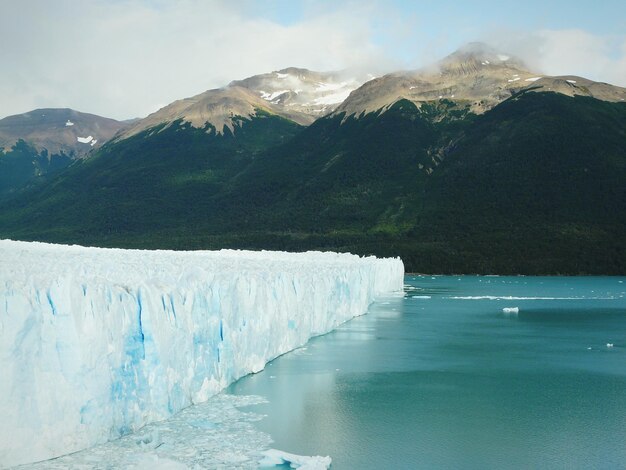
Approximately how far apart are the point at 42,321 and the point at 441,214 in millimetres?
77355

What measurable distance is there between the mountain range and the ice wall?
59.6 metres

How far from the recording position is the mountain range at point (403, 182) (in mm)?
76188

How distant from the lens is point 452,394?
16375mm

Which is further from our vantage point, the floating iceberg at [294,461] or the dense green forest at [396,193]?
the dense green forest at [396,193]

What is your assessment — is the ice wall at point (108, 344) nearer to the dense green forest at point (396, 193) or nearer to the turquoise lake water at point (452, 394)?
the turquoise lake water at point (452, 394)

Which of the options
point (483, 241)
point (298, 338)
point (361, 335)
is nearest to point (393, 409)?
point (298, 338)

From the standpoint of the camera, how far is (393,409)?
48.6 ft

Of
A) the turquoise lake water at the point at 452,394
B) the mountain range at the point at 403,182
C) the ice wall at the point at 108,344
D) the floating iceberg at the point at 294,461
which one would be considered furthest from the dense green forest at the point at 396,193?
the floating iceberg at the point at 294,461

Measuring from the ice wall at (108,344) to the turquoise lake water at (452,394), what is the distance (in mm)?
1496

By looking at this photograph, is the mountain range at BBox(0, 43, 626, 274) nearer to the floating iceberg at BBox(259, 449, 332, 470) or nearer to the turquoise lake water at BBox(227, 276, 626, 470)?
the turquoise lake water at BBox(227, 276, 626, 470)

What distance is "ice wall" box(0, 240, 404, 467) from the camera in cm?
965

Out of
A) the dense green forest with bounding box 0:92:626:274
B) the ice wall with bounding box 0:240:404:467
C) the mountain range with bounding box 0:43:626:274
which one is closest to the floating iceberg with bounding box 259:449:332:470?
the ice wall with bounding box 0:240:404:467

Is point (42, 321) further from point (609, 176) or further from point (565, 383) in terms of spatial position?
point (609, 176)

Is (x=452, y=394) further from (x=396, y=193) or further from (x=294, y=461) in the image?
(x=396, y=193)
